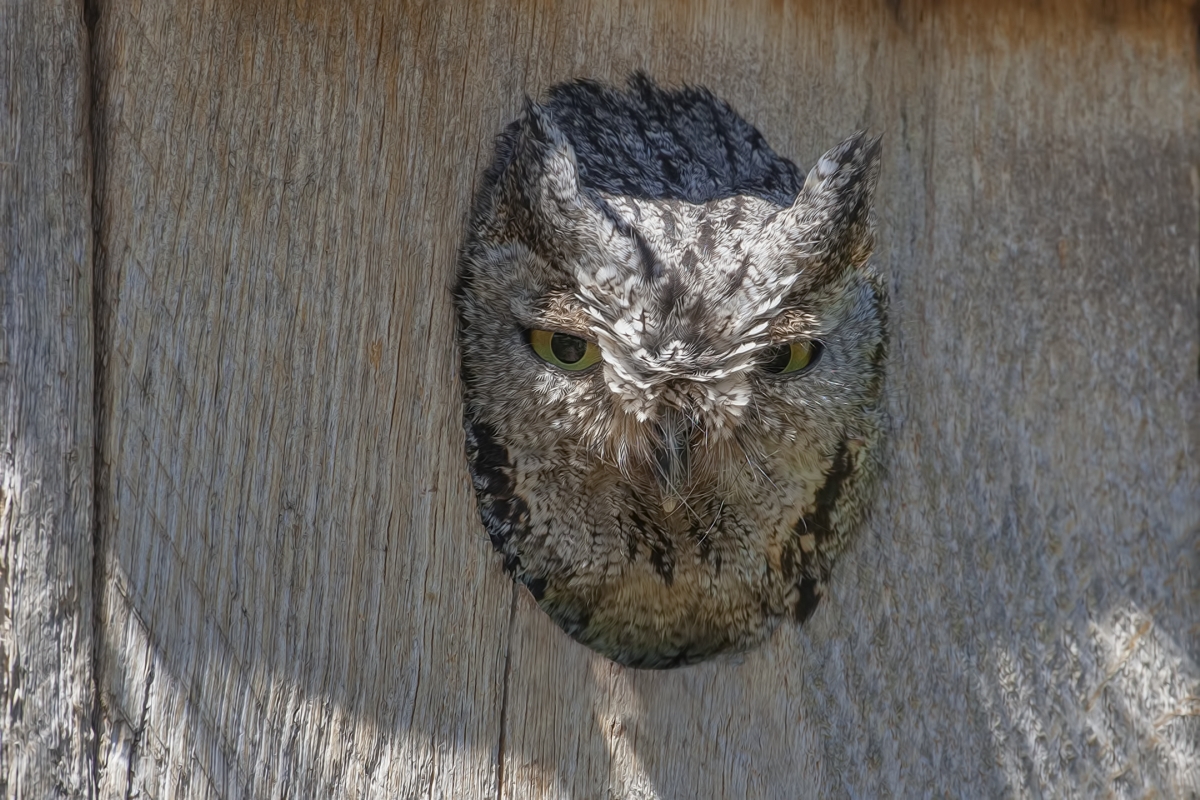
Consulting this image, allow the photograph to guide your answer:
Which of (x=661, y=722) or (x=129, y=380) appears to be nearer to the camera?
(x=129, y=380)

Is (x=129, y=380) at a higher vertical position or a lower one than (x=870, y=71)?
lower

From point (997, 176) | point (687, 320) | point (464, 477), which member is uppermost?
point (997, 176)

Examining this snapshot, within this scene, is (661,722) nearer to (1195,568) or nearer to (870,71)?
(1195,568)

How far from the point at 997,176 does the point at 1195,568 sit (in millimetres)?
891

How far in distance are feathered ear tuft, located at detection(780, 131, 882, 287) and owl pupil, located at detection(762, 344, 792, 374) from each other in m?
0.11

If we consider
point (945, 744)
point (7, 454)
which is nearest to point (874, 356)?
point (945, 744)

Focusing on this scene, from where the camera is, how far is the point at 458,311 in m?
1.99

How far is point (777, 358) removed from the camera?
188 cm

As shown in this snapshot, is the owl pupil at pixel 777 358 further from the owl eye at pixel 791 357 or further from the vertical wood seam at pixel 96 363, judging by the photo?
the vertical wood seam at pixel 96 363

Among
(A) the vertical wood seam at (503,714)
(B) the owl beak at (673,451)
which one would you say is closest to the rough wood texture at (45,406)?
(A) the vertical wood seam at (503,714)

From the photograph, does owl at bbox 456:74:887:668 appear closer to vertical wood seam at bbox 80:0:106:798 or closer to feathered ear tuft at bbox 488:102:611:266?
feathered ear tuft at bbox 488:102:611:266

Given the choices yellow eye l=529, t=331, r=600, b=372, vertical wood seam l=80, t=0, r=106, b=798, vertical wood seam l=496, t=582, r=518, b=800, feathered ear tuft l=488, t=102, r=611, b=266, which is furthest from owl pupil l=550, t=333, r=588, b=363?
vertical wood seam l=80, t=0, r=106, b=798

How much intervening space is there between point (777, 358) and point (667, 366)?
250 millimetres

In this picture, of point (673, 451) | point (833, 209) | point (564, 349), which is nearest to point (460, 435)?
point (564, 349)
